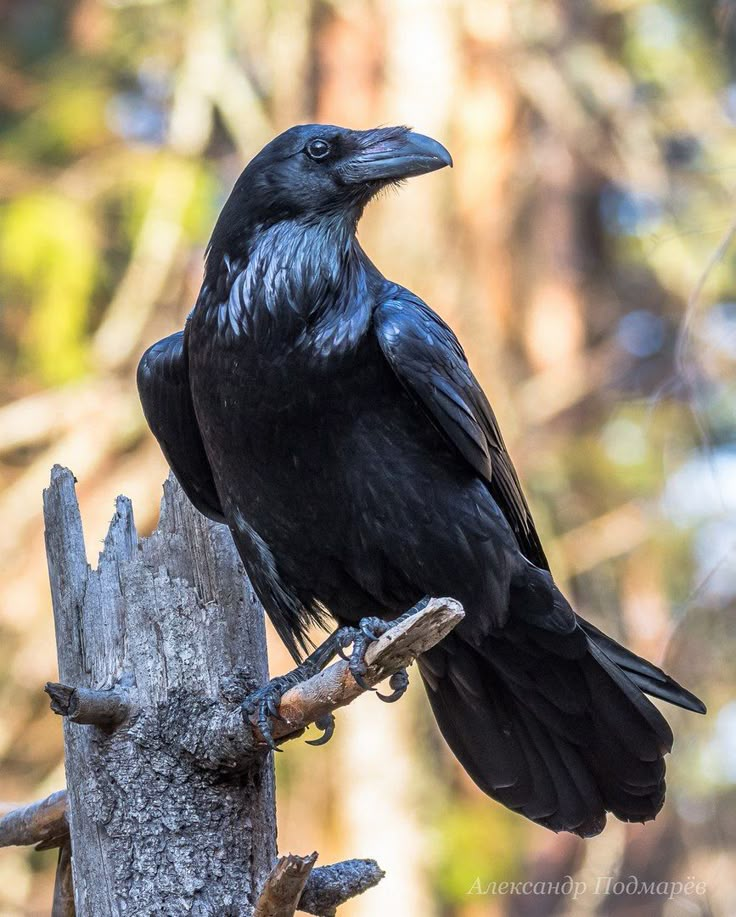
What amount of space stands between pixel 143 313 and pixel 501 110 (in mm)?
3038

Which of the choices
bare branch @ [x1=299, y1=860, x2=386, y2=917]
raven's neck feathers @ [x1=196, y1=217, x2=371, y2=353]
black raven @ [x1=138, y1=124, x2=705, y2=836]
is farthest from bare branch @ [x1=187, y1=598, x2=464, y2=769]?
raven's neck feathers @ [x1=196, y1=217, x2=371, y2=353]

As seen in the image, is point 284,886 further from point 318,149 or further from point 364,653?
point 318,149

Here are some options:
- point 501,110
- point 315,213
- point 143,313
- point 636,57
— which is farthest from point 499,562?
point 636,57

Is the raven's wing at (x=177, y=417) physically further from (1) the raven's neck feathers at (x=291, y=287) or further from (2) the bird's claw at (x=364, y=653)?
(2) the bird's claw at (x=364, y=653)

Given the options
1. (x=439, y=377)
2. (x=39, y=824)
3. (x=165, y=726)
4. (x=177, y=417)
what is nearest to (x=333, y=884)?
(x=165, y=726)

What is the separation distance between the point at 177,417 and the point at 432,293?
310 cm

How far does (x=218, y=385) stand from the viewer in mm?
3543

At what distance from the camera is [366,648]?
2.81m

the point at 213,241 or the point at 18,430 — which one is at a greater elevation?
the point at 18,430

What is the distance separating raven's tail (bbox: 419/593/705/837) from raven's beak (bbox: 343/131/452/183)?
1464 millimetres

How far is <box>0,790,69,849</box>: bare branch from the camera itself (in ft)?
10.6

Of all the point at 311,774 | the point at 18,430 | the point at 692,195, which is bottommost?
the point at 311,774

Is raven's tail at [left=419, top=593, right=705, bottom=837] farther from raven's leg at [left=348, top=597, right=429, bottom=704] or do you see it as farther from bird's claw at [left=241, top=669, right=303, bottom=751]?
bird's claw at [left=241, top=669, right=303, bottom=751]

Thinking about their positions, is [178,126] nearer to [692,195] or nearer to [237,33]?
[237,33]
